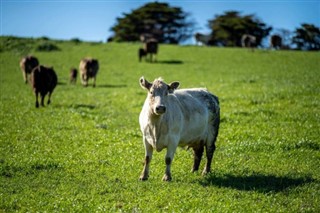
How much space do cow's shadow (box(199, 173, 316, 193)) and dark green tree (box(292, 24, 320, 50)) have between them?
67894 millimetres

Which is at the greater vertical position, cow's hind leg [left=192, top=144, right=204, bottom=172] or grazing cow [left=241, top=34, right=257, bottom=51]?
grazing cow [left=241, top=34, right=257, bottom=51]

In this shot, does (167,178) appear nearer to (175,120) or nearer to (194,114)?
(175,120)

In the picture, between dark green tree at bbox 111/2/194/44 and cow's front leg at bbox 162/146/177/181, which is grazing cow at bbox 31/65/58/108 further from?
dark green tree at bbox 111/2/194/44

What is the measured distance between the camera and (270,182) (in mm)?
10359

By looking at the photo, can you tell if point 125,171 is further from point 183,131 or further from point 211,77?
point 211,77

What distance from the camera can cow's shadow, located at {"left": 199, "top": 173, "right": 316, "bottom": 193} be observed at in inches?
391

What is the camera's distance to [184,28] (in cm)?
9469

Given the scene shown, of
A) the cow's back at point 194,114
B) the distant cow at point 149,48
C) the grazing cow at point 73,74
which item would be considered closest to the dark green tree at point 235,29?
the distant cow at point 149,48

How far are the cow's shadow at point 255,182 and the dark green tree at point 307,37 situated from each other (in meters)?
67.9

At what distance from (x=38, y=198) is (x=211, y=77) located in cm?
2843

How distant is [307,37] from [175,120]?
6971cm

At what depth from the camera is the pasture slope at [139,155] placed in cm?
893

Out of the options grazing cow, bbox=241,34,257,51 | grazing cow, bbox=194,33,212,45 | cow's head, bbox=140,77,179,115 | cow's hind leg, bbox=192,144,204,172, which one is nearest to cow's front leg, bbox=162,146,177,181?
cow's head, bbox=140,77,179,115

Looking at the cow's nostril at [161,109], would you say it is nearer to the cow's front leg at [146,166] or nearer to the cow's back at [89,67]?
the cow's front leg at [146,166]
